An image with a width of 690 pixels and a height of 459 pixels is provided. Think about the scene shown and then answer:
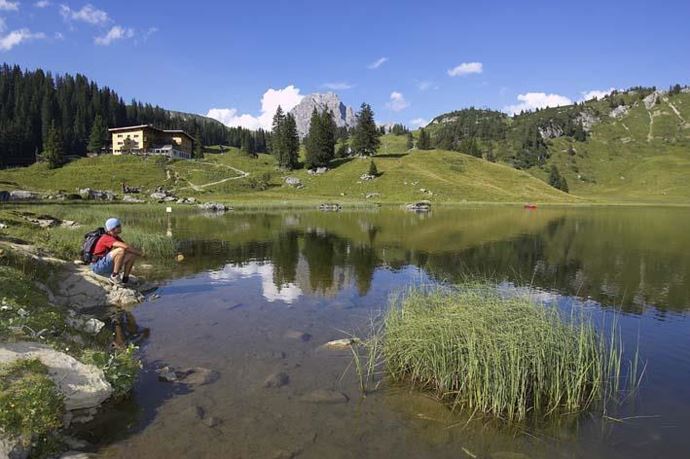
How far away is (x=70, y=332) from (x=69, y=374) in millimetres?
3471

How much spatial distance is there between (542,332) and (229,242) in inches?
1336

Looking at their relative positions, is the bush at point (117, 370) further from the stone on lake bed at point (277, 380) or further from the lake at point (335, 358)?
the stone on lake bed at point (277, 380)

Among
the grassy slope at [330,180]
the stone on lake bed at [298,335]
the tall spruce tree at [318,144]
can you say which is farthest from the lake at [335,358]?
the tall spruce tree at [318,144]

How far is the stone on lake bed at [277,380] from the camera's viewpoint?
11.8 m

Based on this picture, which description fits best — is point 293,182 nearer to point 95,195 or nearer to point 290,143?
point 290,143

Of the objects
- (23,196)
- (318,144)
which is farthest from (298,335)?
(318,144)

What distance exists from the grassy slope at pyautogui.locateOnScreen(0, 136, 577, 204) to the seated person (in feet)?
283

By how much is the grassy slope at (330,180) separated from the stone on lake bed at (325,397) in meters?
96.5

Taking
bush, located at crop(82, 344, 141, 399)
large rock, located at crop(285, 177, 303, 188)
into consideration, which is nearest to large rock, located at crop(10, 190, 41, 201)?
large rock, located at crop(285, 177, 303, 188)

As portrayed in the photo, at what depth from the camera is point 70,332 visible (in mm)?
12695

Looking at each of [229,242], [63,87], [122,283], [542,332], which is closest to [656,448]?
[542,332]

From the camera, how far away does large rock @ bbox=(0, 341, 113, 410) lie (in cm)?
932

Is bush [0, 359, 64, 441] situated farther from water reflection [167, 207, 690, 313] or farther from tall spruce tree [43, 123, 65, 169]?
tall spruce tree [43, 123, 65, 169]

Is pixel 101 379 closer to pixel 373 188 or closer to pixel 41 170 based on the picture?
pixel 373 188
